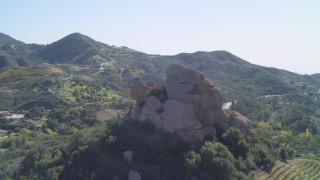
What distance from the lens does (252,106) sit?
105 metres

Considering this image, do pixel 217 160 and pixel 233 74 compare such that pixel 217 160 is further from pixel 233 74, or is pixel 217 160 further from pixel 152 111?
pixel 233 74

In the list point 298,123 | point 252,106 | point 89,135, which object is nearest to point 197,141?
point 89,135

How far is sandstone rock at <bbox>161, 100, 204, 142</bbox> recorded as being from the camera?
41.9 meters

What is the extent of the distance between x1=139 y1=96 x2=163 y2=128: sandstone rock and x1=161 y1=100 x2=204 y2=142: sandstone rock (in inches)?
57.0

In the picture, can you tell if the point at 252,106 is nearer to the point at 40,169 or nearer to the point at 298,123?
the point at 298,123

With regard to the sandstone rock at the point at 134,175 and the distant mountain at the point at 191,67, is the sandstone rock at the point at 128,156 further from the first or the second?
the distant mountain at the point at 191,67

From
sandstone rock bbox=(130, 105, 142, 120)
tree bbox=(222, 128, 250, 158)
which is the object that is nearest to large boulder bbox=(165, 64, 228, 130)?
tree bbox=(222, 128, 250, 158)

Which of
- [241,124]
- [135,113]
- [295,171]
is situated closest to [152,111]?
[135,113]

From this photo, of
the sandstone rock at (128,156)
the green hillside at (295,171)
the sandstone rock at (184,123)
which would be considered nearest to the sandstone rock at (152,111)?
the sandstone rock at (184,123)

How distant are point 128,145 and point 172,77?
9788 mm

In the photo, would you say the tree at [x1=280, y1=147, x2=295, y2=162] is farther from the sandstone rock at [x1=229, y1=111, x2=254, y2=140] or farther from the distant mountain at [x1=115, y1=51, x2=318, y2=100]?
the distant mountain at [x1=115, y1=51, x2=318, y2=100]

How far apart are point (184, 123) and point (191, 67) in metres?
133

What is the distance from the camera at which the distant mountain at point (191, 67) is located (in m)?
137

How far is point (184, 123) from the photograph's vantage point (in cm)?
4178
